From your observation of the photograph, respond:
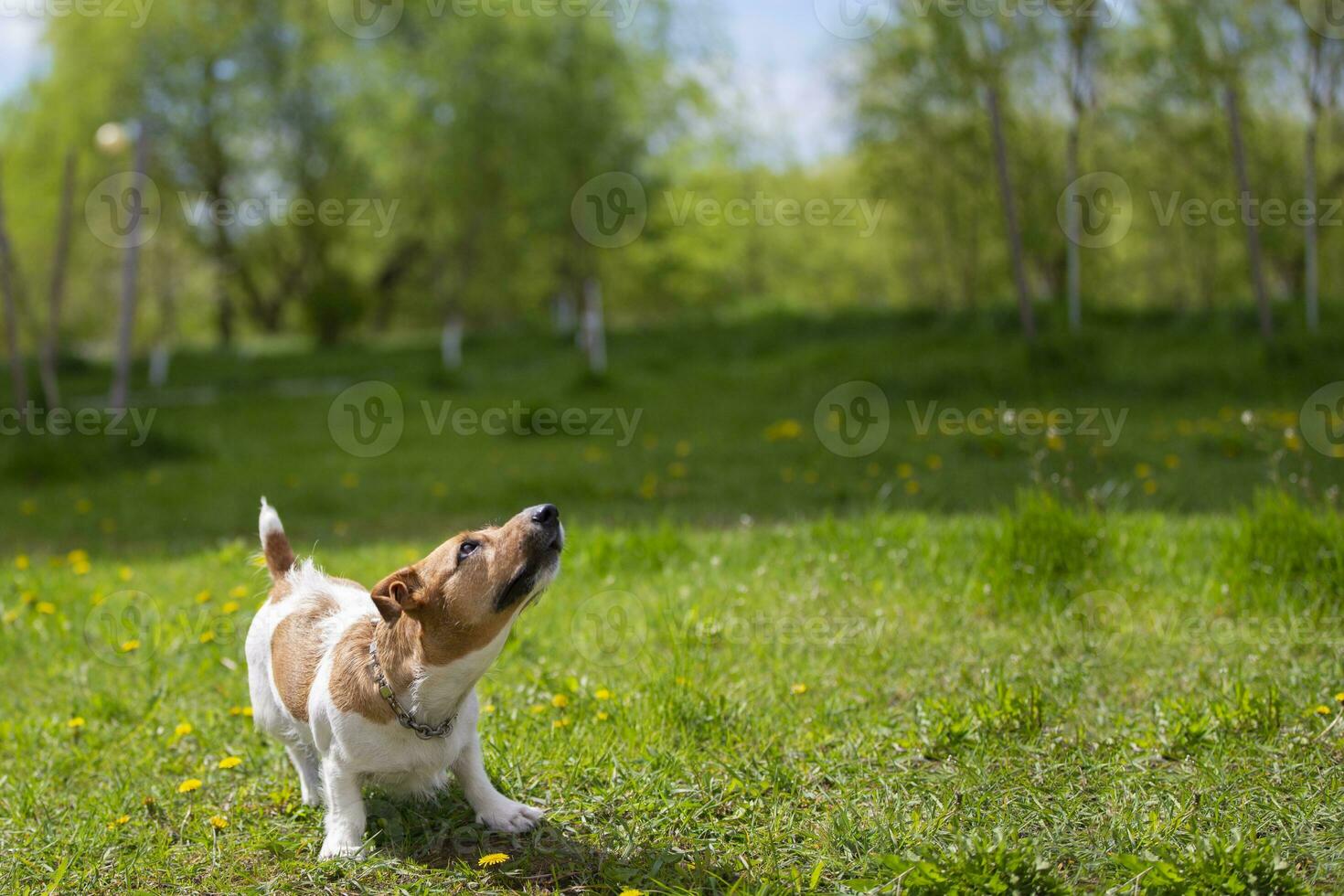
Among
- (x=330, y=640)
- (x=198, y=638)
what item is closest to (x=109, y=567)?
(x=198, y=638)

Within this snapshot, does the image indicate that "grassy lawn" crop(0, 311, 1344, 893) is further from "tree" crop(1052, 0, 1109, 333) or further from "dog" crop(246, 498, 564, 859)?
"tree" crop(1052, 0, 1109, 333)

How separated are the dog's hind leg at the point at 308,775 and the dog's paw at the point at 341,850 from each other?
0.36m

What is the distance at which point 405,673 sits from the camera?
3049 mm

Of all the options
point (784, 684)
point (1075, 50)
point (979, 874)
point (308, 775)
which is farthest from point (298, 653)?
point (1075, 50)

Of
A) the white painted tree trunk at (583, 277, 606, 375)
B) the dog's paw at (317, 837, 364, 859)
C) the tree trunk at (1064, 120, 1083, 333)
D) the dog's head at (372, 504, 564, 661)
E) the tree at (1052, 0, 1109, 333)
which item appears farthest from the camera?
the white painted tree trunk at (583, 277, 606, 375)

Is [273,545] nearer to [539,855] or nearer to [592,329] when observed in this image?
[539,855]

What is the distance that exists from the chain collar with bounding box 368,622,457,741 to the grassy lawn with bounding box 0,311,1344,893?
1.18 ft

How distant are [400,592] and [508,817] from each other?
81cm

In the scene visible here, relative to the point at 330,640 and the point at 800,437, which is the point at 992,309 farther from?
the point at 330,640

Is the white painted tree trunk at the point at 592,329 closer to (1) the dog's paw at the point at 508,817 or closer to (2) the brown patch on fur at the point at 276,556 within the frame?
(2) the brown patch on fur at the point at 276,556

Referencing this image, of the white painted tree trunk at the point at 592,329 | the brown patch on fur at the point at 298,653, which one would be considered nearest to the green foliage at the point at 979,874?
the brown patch on fur at the point at 298,653

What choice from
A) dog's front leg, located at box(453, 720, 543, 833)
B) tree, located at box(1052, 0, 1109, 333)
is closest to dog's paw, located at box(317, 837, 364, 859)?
dog's front leg, located at box(453, 720, 543, 833)

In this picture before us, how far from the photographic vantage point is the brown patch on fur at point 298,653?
3309mm

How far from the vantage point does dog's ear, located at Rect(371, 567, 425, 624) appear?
2939mm
